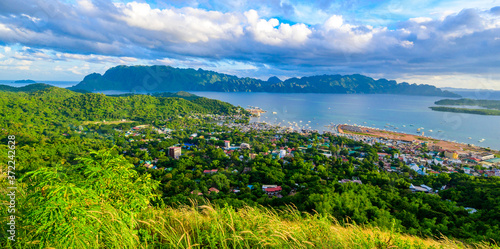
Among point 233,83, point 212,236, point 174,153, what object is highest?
point 233,83

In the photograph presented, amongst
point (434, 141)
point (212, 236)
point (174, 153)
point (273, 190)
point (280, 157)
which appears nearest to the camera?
point (212, 236)

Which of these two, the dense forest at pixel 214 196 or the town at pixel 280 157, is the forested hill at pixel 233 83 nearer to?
the dense forest at pixel 214 196

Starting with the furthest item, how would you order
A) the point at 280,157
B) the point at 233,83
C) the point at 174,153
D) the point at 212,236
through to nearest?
the point at 233,83 < the point at 280,157 < the point at 174,153 < the point at 212,236

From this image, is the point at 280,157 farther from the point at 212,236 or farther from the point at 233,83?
the point at 233,83

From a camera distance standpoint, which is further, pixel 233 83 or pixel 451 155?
pixel 233 83

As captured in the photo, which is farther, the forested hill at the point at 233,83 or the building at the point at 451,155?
the forested hill at the point at 233,83

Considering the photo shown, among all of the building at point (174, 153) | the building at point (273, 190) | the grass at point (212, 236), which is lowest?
the building at point (273, 190)

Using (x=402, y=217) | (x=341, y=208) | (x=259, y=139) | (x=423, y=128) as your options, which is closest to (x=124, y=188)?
(x=341, y=208)

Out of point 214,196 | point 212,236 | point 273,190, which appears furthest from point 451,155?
point 212,236

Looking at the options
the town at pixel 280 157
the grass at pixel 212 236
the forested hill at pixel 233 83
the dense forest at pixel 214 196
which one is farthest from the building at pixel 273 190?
the forested hill at pixel 233 83
